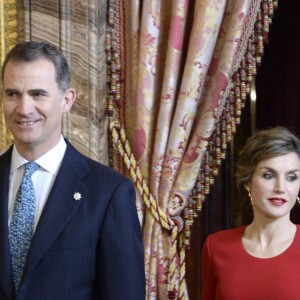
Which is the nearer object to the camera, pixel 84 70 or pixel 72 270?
pixel 72 270

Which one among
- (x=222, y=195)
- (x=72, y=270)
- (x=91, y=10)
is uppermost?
(x=91, y=10)

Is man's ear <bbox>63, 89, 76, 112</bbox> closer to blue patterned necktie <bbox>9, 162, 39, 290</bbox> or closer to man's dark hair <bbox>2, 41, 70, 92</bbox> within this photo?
man's dark hair <bbox>2, 41, 70, 92</bbox>

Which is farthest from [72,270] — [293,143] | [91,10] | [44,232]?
[91,10]

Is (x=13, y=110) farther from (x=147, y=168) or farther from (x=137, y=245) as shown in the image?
(x=147, y=168)

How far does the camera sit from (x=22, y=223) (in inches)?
58.1

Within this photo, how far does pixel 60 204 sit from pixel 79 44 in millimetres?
819

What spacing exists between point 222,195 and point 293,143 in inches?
29.2

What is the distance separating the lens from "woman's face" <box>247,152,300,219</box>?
1689 millimetres

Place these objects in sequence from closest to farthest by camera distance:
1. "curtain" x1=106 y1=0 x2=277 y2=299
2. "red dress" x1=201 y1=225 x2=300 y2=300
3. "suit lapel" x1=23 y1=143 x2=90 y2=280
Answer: "suit lapel" x1=23 y1=143 x2=90 y2=280, "red dress" x1=201 y1=225 x2=300 y2=300, "curtain" x1=106 y1=0 x2=277 y2=299

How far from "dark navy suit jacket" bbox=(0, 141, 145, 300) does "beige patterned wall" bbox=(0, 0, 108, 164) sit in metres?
0.64

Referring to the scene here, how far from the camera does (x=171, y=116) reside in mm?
2158

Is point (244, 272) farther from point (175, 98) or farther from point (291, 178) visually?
point (175, 98)

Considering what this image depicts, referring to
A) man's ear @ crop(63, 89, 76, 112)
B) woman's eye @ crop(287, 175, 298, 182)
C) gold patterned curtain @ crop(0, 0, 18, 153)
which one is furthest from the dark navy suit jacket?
gold patterned curtain @ crop(0, 0, 18, 153)

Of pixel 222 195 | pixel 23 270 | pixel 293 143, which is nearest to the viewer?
pixel 23 270
